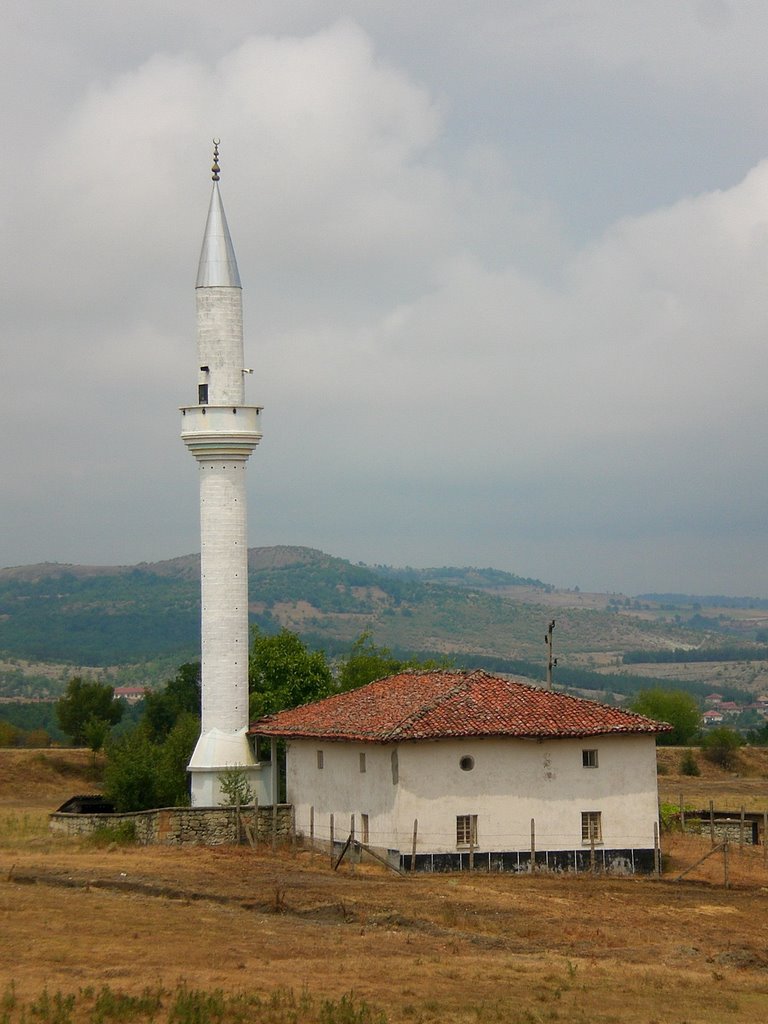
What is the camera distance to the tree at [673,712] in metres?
91.8

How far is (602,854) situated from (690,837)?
7.55 m

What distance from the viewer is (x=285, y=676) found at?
5578cm

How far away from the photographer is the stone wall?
4212cm

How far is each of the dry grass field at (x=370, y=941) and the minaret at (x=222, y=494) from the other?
613 centimetres

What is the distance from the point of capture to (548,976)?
24766 millimetres

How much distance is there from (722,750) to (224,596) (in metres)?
43.0

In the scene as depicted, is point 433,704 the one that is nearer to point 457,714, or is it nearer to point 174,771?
point 457,714

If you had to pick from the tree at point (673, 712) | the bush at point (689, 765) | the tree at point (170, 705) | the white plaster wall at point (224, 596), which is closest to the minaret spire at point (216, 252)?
the white plaster wall at point (224, 596)

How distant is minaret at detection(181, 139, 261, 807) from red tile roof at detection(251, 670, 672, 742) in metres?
1.85

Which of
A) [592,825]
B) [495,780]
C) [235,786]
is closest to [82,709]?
[235,786]

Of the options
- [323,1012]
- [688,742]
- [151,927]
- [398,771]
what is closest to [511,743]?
[398,771]

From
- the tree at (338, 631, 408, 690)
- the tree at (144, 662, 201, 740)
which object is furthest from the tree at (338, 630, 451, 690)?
the tree at (144, 662, 201, 740)

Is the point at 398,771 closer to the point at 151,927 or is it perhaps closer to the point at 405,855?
the point at 405,855

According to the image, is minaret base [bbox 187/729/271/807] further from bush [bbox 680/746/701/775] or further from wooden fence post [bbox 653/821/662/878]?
bush [bbox 680/746/701/775]
